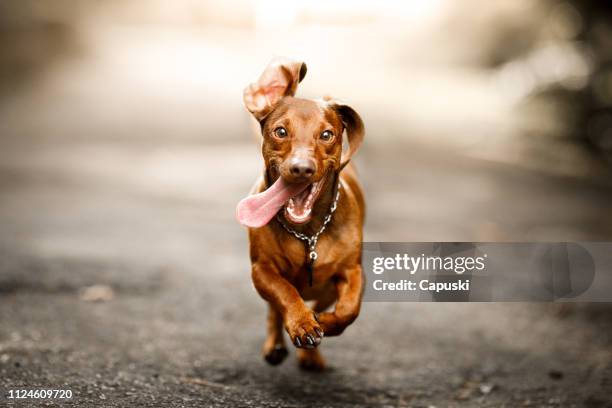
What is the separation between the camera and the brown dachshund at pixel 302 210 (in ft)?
10.7

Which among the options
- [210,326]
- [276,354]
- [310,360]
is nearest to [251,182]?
[210,326]

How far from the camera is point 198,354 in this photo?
15.7ft

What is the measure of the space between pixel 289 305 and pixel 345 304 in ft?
0.87

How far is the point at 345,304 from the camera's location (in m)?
3.52

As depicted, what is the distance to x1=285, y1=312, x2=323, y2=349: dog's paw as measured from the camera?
3.25 metres

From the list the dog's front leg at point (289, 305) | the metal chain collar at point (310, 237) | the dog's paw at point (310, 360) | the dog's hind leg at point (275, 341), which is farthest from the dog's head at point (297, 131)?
the dog's paw at point (310, 360)

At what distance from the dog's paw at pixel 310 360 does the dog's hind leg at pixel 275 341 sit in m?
0.16

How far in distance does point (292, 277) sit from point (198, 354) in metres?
1.40

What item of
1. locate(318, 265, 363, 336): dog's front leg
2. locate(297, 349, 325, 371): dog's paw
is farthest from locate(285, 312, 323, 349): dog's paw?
locate(297, 349, 325, 371): dog's paw

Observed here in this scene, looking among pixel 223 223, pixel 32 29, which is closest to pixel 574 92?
pixel 223 223

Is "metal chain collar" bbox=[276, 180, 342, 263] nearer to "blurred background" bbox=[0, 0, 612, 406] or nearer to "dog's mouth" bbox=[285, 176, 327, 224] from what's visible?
"dog's mouth" bbox=[285, 176, 327, 224]

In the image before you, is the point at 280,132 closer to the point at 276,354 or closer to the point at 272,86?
the point at 272,86

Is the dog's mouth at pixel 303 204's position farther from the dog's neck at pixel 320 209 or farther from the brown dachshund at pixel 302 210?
the dog's neck at pixel 320 209

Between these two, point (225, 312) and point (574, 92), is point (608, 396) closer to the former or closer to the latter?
point (225, 312)
